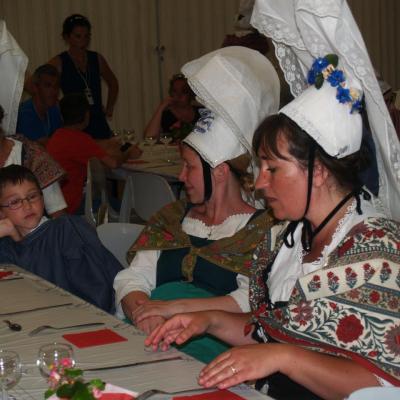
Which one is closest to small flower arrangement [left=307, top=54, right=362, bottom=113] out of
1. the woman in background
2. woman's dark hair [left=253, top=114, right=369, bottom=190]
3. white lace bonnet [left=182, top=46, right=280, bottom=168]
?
woman's dark hair [left=253, top=114, right=369, bottom=190]

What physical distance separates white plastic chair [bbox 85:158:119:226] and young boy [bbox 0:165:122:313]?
6.62 feet

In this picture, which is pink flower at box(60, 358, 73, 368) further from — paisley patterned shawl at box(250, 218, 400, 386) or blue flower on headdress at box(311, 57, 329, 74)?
blue flower on headdress at box(311, 57, 329, 74)

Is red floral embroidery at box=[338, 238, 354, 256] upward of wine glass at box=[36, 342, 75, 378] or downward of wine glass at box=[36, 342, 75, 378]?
upward

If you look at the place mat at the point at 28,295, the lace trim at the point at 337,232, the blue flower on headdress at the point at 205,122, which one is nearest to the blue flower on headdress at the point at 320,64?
the lace trim at the point at 337,232

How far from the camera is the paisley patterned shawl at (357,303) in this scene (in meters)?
2.12

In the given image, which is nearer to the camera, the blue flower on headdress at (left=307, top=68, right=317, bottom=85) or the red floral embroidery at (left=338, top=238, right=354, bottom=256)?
the red floral embroidery at (left=338, top=238, right=354, bottom=256)

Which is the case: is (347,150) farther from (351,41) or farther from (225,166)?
(225,166)

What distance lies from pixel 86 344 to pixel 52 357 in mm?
383

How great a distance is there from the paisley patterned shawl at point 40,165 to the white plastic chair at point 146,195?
0.87 meters

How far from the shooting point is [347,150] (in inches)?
90.7

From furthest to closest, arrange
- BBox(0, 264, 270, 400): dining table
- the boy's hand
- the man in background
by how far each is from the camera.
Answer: the man in background < the boy's hand < BBox(0, 264, 270, 400): dining table

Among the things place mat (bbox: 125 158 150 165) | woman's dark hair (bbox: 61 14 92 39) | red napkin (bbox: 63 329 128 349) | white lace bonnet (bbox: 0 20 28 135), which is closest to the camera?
red napkin (bbox: 63 329 128 349)

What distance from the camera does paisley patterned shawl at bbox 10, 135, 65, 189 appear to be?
4.33 m

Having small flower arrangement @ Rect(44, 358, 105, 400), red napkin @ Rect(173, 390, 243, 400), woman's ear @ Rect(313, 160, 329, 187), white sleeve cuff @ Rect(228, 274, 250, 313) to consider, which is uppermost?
woman's ear @ Rect(313, 160, 329, 187)
